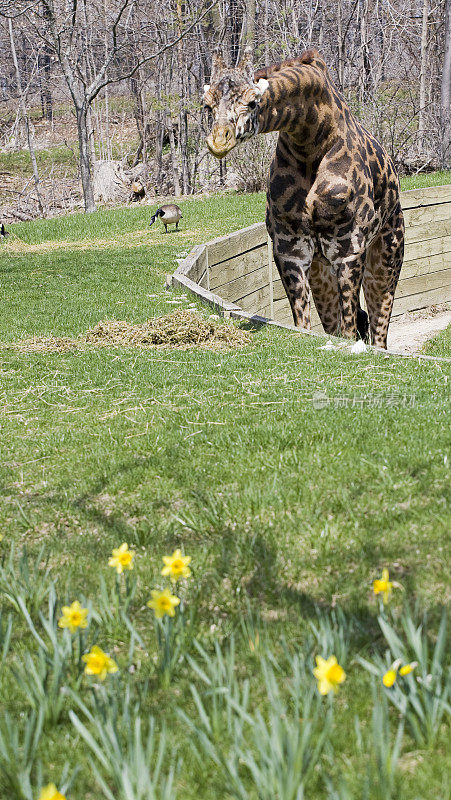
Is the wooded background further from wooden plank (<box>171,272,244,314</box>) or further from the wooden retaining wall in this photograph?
wooden plank (<box>171,272,244,314</box>)

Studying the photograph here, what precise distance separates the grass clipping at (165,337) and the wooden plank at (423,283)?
704 cm

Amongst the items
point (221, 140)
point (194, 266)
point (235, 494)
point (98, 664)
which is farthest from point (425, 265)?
point (98, 664)

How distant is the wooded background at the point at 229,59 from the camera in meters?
20.8

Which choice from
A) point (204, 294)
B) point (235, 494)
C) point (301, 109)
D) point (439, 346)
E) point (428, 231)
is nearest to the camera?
point (235, 494)

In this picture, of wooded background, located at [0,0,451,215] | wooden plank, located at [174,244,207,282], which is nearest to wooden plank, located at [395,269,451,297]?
wooden plank, located at [174,244,207,282]

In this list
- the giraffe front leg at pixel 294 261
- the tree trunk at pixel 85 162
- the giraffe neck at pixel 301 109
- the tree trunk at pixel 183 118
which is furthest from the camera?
the tree trunk at pixel 183 118

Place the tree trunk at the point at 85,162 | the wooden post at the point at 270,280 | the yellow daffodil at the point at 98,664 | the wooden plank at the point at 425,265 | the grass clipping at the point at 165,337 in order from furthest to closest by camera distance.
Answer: the tree trunk at the point at 85,162 → the wooden plank at the point at 425,265 → the wooden post at the point at 270,280 → the grass clipping at the point at 165,337 → the yellow daffodil at the point at 98,664

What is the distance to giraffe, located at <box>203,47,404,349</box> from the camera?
4852 millimetres

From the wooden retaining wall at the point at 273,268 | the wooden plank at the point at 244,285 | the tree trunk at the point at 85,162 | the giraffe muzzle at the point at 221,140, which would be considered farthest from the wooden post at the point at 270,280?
the tree trunk at the point at 85,162

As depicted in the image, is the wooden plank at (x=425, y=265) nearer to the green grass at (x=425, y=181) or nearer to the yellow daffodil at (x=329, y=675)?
the green grass at (x=425, y=181)

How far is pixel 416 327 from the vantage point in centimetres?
1274

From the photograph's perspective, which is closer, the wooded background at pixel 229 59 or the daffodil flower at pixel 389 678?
the daffodil flower at pixel 389 678

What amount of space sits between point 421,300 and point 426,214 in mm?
1539

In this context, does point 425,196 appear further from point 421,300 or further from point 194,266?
point 194,266
